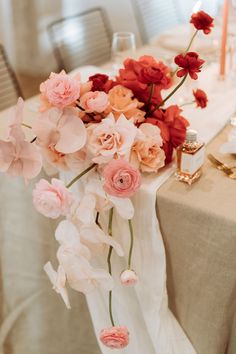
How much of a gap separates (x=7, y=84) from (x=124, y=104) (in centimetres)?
109

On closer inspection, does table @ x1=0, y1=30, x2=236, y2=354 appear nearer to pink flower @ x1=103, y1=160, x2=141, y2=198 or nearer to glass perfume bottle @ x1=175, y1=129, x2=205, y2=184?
glass perfume bottle @ x1=175, y1=129, x2=205, y2=184

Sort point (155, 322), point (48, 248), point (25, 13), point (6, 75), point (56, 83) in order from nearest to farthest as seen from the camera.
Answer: point (56, 83)
point (155, 322)
point (48, 248)
point (6, 75)
point (25, 13)

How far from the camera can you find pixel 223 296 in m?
0.86

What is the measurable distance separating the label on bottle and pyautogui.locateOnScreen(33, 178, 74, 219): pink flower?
0.84 feet

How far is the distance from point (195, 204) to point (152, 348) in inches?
14.5

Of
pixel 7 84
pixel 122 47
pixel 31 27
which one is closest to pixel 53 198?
pixel 122 47

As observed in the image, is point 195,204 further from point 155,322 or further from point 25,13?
point 25,13

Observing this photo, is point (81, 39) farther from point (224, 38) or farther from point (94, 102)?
point (94, 102)

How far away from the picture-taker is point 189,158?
0.87 meters

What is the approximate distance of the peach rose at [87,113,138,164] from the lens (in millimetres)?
773

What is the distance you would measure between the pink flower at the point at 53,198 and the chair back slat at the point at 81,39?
1.49 metres

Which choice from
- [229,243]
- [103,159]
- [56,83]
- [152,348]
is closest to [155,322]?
[152,348]

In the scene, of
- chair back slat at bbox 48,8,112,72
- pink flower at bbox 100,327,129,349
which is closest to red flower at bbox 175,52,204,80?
pink flower at bbox 100,327,129,349

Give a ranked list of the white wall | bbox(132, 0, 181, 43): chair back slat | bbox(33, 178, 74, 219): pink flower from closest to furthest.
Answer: bbox(33, 178, 74, 219): pink flower
the white wall
bbox(132, 0, 181, 43): chair back slat
